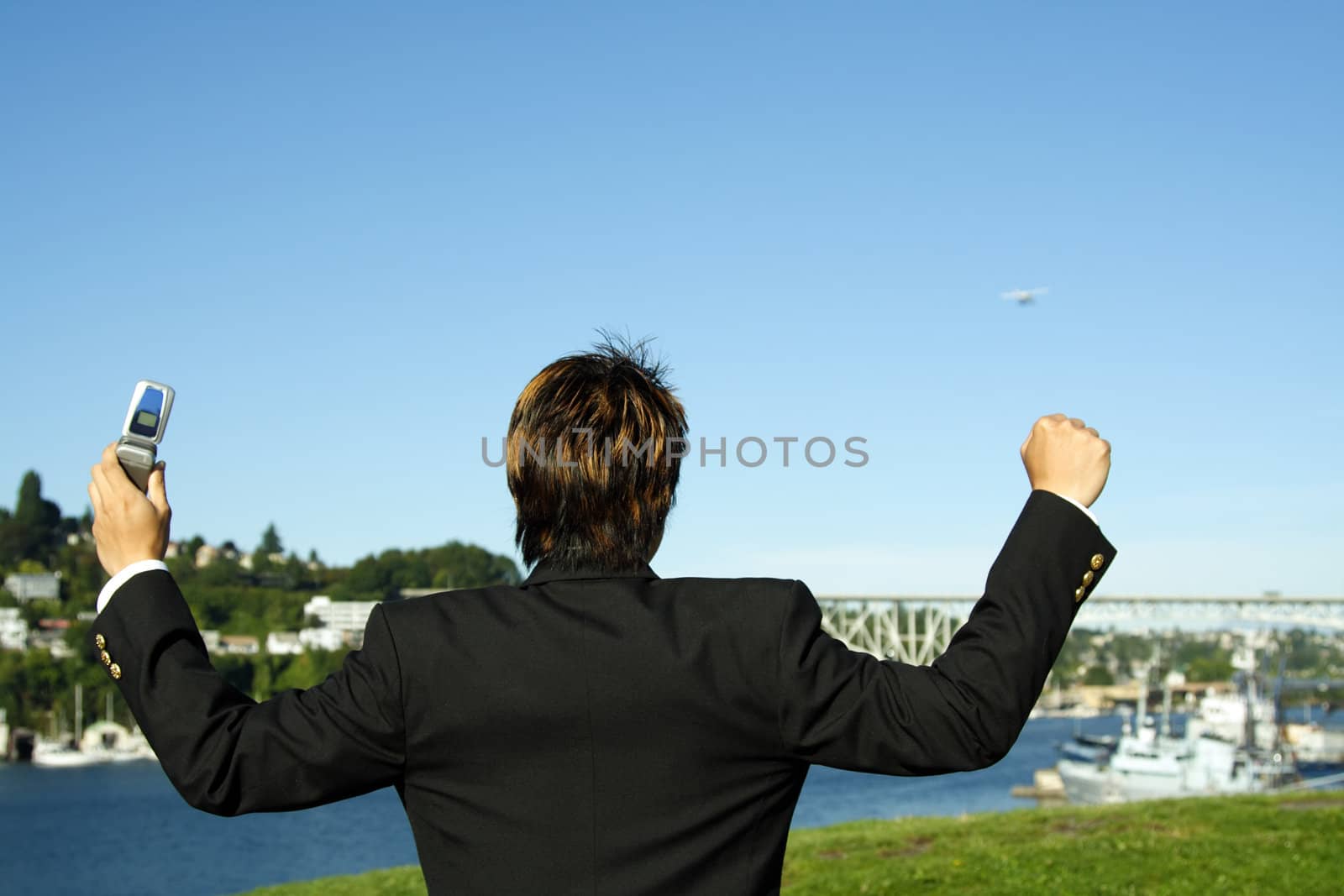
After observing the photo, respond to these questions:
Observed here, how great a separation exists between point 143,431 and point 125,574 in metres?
0.20

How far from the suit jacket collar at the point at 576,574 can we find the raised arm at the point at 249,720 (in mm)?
215

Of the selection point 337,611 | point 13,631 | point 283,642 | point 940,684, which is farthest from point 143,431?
point 13,631

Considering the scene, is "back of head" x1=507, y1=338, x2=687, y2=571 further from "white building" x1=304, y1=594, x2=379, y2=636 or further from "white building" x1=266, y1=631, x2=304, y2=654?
"white building" x1=304, y1=594, x2=379, y2=636

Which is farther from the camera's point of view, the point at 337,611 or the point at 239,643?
the point at 337,611

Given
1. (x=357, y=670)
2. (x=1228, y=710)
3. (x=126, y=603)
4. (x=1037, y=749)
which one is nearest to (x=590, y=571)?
(x=357, y=670)

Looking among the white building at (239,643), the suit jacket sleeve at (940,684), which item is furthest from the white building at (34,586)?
the suit jacket sleeve at (940,684)

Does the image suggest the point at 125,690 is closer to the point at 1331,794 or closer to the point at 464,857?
the point at 464,857

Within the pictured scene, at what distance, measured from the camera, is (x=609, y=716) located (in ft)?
5.06

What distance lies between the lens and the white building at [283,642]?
8400 centimetres

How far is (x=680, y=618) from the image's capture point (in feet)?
5.18

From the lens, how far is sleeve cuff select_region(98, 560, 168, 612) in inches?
66.4

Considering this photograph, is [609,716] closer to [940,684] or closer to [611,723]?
[611,723]

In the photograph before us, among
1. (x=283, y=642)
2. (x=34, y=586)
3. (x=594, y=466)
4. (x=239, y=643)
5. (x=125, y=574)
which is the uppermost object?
(x=594, y=466)

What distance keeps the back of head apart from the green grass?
6244mm
